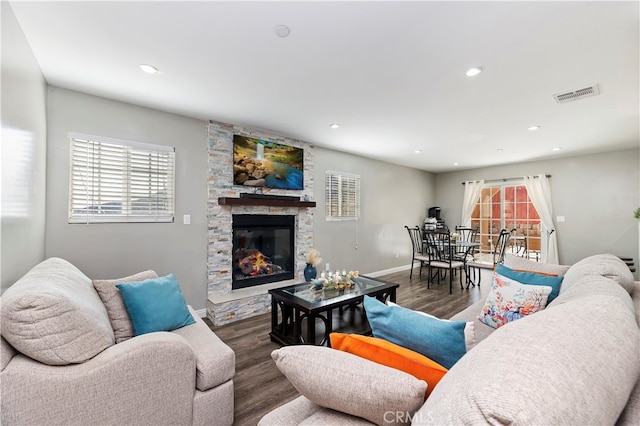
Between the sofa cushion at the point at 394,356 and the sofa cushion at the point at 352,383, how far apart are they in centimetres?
9

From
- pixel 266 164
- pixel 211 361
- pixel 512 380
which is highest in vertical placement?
pixel 266 164

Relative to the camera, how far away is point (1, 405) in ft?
3.63

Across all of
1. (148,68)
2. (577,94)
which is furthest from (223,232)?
(577,94)

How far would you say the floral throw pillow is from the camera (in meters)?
1.85

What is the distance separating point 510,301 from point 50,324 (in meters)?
2.64

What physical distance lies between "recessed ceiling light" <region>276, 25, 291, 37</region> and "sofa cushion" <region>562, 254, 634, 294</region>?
238 cm

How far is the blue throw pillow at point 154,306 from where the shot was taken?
1865mm

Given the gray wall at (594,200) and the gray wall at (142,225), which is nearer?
the gray wall at (142,225)

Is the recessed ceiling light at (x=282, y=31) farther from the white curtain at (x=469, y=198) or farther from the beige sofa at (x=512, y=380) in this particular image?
the white curtain at (x=469, y=198)

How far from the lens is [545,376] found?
1.88 feet

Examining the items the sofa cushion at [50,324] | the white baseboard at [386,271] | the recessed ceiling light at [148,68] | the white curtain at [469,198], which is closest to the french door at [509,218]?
the white curtain at [469,198]

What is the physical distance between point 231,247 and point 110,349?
2.35 m

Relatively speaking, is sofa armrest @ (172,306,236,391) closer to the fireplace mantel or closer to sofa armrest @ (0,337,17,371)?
sofa armrest @ (0,337,17,371)

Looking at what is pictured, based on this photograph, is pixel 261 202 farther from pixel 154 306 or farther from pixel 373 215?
pixel 373 215
